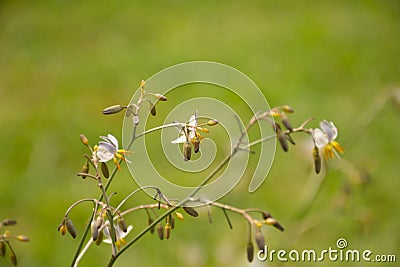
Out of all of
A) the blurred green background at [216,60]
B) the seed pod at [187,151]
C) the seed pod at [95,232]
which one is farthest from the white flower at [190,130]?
the blurred green background at [216,60]

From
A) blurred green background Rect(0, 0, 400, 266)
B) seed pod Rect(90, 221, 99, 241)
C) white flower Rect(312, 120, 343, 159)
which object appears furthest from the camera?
blurred green background Rect(0, 0, 400, 266)

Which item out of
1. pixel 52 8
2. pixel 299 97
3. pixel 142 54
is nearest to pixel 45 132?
pixel 142 54

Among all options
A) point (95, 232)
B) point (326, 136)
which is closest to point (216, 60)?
point (326, 136)

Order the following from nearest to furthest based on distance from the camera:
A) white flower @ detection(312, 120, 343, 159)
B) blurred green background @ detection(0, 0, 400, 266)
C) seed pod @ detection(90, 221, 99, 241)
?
seed pod @ detection(90, 221, 99, 241)
white flower @ detection(312, 120, 343, 159)
blurred green background @ detection(0, 0, 400, 266)

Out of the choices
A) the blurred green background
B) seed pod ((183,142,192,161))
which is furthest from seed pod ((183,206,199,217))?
the blurred green background

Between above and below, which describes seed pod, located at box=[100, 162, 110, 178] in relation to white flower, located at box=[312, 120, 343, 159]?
below

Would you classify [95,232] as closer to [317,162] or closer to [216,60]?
[317,162]

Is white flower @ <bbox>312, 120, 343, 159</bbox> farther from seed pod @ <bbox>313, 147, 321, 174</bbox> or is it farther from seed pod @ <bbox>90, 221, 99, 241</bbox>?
seed pod @ <bbox>90, 221, 99, 241</bbox>

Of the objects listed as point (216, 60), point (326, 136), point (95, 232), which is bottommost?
point (95, 232)
